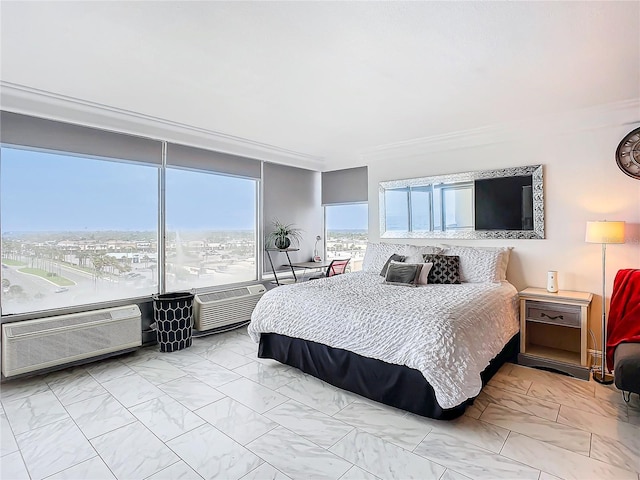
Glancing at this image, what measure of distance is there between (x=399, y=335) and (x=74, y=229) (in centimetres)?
334

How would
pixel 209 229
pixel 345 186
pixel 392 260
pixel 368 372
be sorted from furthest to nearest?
pixel 345 186 < pixel 209 229 < pixel 392 260 < pixel 368 372

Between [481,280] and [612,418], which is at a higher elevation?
[481,280]

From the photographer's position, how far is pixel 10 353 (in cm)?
288

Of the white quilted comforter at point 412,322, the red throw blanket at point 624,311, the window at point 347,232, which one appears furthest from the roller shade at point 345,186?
the red throw blanket at point 624,311

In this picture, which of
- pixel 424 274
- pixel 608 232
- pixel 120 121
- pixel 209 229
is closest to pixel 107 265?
pixel 209 229

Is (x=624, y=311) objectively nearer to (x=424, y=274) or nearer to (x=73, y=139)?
Result: (x=424, y=274)

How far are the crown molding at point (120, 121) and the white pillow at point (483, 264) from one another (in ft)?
9.78

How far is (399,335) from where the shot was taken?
2408 mm

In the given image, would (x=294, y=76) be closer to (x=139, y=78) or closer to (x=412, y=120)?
(x=139, y=78)

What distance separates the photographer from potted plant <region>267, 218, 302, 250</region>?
209 inches

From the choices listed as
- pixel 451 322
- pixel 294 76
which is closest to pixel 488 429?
pixel 451 322

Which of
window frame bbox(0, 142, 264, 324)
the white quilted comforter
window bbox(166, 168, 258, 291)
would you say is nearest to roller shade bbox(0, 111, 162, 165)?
window frame bbox(0, 142, 264, 324)

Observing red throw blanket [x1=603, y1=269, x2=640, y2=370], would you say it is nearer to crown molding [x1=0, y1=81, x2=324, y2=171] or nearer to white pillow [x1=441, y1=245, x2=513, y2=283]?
white pillow [x1=441, y1=245, x2=513, y2=283]

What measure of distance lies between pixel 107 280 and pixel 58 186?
106cm
